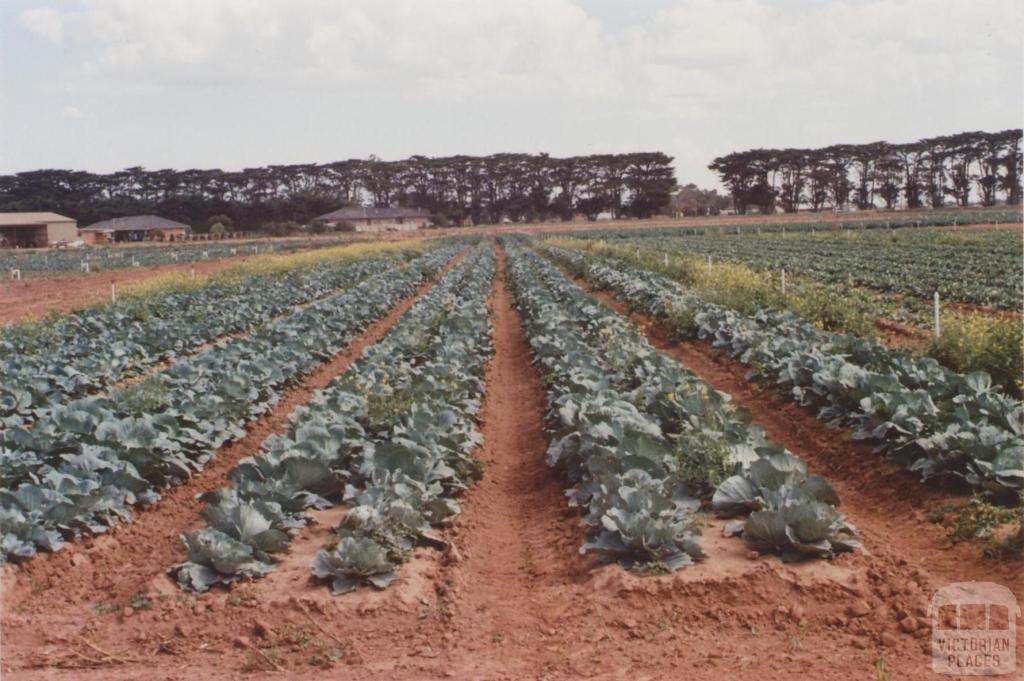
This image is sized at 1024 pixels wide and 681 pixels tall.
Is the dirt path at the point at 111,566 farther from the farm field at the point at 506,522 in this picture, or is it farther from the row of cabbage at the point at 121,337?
the row of cabbage at the point at 121,337

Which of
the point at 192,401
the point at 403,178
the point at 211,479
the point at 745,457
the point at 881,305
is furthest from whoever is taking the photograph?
the point at 403,178

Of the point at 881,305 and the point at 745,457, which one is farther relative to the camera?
the point at 881,305

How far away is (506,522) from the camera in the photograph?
294 inches

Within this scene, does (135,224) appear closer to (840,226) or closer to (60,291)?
(60,291)

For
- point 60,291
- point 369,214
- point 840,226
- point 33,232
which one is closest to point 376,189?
point 369,214

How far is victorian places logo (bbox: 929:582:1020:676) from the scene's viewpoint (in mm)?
4598

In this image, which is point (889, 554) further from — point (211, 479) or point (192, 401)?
point (192, 401)

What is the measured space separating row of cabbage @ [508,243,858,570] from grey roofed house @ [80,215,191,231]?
3379 inches

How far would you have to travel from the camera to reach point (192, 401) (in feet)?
31.0

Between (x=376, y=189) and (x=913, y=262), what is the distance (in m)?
90.1

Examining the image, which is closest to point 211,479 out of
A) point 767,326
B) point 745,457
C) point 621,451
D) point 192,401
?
point 192,401

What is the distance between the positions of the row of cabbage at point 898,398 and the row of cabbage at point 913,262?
23.3 feet

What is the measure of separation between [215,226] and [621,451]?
291 ft

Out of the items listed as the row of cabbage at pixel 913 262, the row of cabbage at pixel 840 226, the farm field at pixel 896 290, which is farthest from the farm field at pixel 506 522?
the row of cabbage at pixel 840 226
